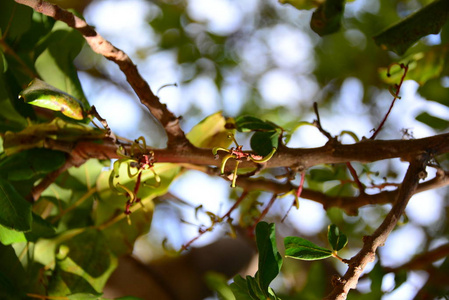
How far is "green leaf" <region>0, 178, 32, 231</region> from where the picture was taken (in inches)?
17.8

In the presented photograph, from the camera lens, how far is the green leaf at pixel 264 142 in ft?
1.55

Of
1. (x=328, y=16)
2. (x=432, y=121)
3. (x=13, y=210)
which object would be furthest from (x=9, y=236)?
(x=432, y=121)

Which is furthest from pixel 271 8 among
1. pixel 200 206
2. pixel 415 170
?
pixel 415 170

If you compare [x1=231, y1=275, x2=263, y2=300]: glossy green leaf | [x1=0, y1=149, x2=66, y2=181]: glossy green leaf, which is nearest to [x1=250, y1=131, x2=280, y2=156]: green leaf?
[x1=231, y1=275, x2=263, y2=300]: glossy green leaf

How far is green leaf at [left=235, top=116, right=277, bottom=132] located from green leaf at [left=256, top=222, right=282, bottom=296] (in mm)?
128

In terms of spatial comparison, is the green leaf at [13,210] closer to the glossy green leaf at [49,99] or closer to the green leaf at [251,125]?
the glossy green leaf at [49,99]

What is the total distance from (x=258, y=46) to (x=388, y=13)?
43cm

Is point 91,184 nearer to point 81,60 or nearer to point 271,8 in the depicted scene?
point 81,60

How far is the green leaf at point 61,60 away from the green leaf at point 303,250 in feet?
1.06

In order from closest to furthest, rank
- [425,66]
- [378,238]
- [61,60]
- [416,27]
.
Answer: [378,238] < [416,27] < [61,60] < [425,66]

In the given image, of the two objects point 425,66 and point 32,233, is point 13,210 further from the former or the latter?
point 425,66

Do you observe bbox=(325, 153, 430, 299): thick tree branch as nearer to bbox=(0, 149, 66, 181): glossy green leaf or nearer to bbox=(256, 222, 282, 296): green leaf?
bbox=(256, 222, 282, 296): green leaf

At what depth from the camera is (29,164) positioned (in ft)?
1.71

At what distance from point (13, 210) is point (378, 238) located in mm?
353
